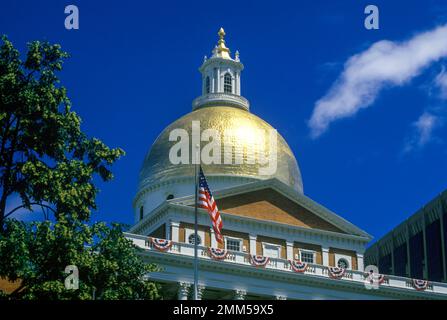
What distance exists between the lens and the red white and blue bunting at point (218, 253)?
62.8 metres

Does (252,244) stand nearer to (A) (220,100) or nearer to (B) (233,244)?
(B) (233,244)

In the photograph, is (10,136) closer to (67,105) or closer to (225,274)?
(67,105)

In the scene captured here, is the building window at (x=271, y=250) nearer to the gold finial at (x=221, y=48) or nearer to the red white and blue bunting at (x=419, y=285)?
the red white and blue bunting at (x=419, y=285)

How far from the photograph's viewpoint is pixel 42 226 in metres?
34.3

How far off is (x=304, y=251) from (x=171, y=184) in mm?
12812

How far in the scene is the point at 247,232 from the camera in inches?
2736

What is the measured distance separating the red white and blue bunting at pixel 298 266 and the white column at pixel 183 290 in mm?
8068

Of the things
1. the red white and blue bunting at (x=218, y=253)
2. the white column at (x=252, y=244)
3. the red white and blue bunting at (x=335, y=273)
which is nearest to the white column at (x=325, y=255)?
the red white and blue bunting at (x=335, y=273)

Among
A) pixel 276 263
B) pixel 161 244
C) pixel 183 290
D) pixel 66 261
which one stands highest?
pixel 161 244

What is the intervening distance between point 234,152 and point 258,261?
1451 centimetres

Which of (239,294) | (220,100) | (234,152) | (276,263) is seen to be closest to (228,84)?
(220,100)

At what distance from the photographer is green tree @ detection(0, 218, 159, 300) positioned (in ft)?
109

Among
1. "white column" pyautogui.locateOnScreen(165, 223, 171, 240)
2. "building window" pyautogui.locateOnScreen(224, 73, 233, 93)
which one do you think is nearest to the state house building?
"white column" pyautogui.locateOnScreen(165, 223, 171, 240)
